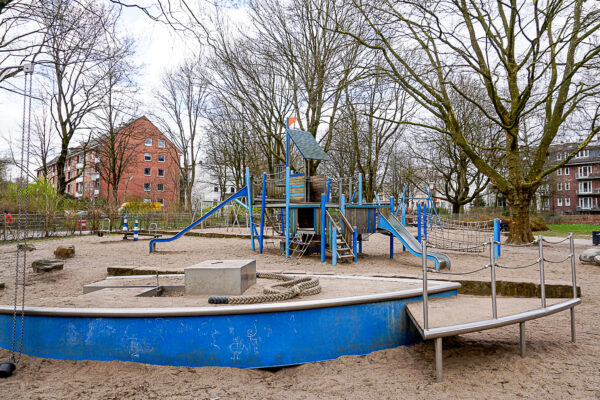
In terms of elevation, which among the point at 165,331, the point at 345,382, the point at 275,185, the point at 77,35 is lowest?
the point at 345,382

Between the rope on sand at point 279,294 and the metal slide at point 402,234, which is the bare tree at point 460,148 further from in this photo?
the rope on sand at point 279,294

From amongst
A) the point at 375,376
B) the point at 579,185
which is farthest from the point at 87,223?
the point at 579,185

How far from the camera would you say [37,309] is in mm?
4055

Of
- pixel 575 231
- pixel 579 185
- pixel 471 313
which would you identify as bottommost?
pixel 575 231

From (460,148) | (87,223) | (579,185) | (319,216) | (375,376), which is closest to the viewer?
(375,376)

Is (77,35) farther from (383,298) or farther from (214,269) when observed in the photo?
(383,298)

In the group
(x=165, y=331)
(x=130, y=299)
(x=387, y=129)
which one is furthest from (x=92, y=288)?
(x=387, y=129)

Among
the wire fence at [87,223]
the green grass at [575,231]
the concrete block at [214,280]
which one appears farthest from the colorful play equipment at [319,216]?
the green grass at [575,231]

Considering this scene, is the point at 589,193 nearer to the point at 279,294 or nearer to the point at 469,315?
the point at 469,315

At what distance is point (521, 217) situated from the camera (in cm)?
1656

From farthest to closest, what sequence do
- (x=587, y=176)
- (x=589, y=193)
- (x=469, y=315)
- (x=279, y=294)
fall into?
(x=587, y=176) < (x=589, y=193) < (x=279, y=294) < (x=469, y=315)

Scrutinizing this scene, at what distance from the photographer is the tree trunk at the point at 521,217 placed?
1652 centimetres

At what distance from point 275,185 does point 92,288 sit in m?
8.52

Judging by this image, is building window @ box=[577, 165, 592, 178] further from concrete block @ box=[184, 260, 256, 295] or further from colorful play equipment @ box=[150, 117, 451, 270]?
concrete block @ box=[184, 260, 256, 295]
